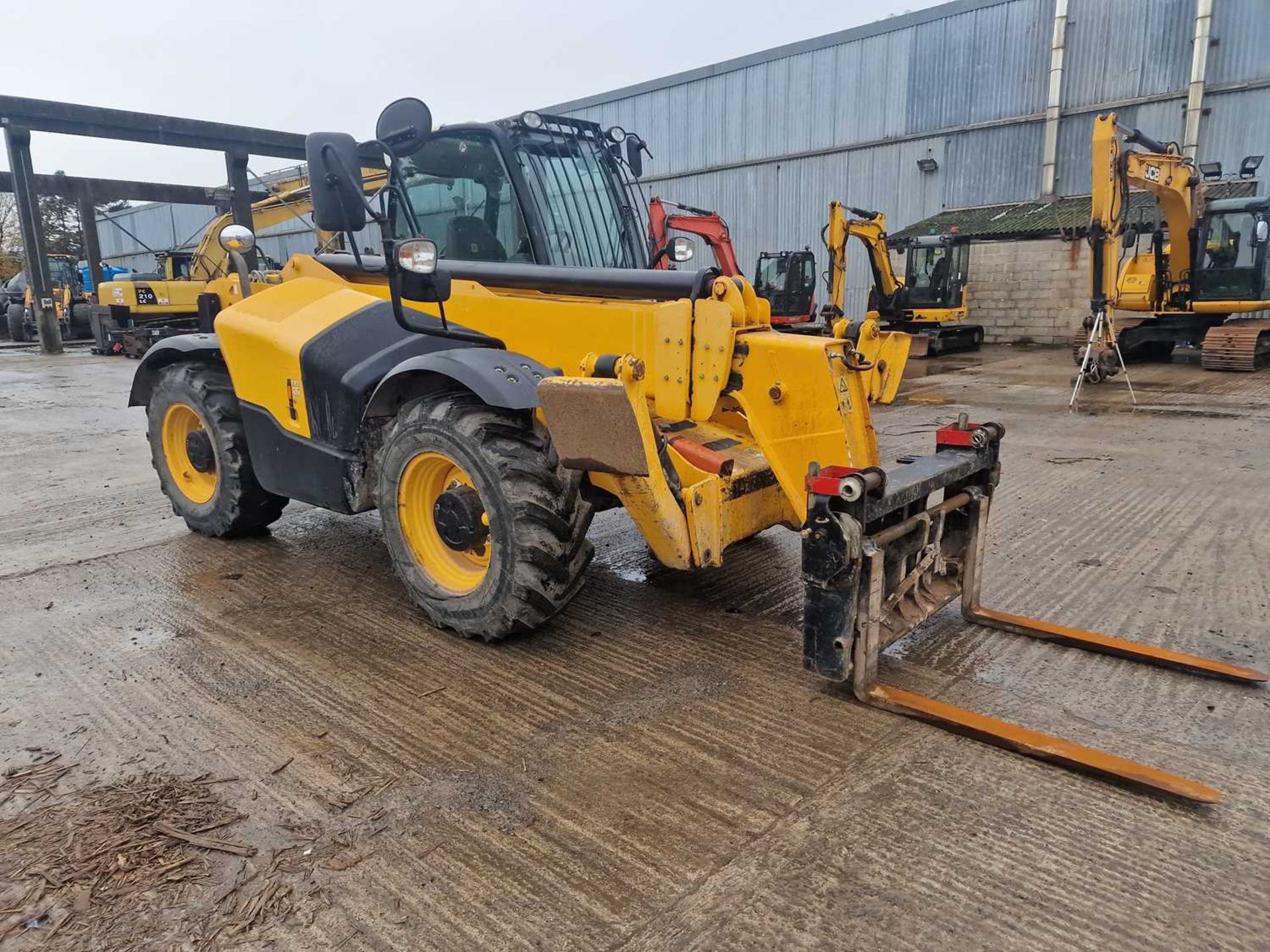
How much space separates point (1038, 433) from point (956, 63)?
17697 mm

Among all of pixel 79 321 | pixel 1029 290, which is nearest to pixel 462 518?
pixel 1029 290

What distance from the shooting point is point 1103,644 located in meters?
3.40

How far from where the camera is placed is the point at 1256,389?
11453 mm

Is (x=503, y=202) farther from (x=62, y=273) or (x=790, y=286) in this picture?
(x=62, y=273)

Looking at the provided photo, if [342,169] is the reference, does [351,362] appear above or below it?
below

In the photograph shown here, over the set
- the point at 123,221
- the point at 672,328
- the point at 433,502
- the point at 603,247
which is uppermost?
the point at 123,221

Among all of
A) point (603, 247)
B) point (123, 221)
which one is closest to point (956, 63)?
point (603, 247)

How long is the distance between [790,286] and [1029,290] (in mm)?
5887

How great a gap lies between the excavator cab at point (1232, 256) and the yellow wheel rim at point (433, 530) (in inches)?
591

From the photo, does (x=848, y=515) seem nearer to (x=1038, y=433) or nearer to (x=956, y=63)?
(x=1038, y=433)

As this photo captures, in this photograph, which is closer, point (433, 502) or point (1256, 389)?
point (433, 502)

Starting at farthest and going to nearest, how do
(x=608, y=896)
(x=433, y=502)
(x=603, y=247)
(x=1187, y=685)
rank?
(x=603, y=247) → (x=433, y=502) → (x=1187, y=685) → (x=608, y=896)

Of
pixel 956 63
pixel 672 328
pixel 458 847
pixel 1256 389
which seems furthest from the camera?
pixel 956 63

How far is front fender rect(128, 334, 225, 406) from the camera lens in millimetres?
4875
